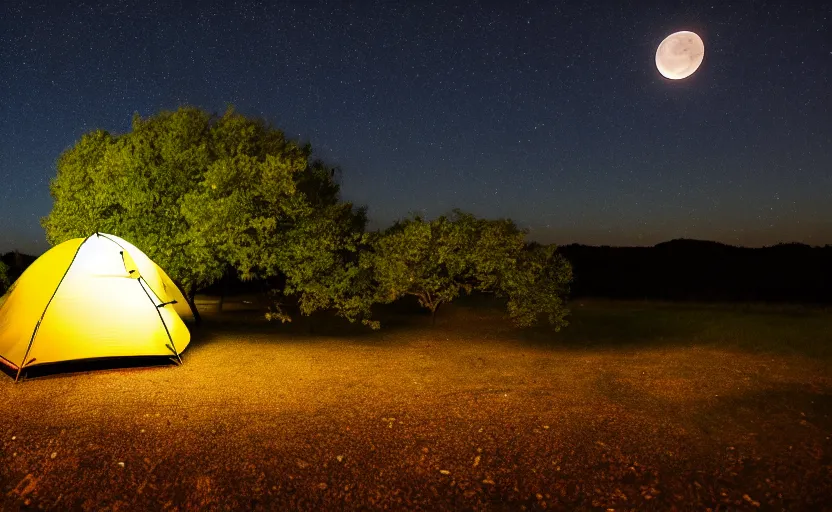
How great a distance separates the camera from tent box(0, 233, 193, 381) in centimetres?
1050

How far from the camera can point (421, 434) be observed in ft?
24.8

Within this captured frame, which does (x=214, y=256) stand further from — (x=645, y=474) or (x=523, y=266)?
(x=645, y=474)

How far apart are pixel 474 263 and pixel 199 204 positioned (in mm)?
10120

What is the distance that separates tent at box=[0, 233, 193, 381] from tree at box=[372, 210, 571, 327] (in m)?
9.33

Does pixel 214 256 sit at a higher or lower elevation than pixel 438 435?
higher

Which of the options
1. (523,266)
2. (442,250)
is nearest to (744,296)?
(523,266)

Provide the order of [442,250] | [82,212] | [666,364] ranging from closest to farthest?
[666,364]
[82,212]
[442,250]

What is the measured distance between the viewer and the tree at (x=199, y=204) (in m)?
16.2

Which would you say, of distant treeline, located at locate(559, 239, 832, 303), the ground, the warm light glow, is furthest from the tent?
distant treeline, located at locate(559, 239, 832, 303)

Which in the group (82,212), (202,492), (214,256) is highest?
(82,212)

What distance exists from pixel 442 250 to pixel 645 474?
13.5 m

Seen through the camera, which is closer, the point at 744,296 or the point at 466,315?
the point at 466,315

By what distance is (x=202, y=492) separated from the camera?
563 cm

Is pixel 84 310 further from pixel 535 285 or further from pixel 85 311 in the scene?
pixel 535 285
